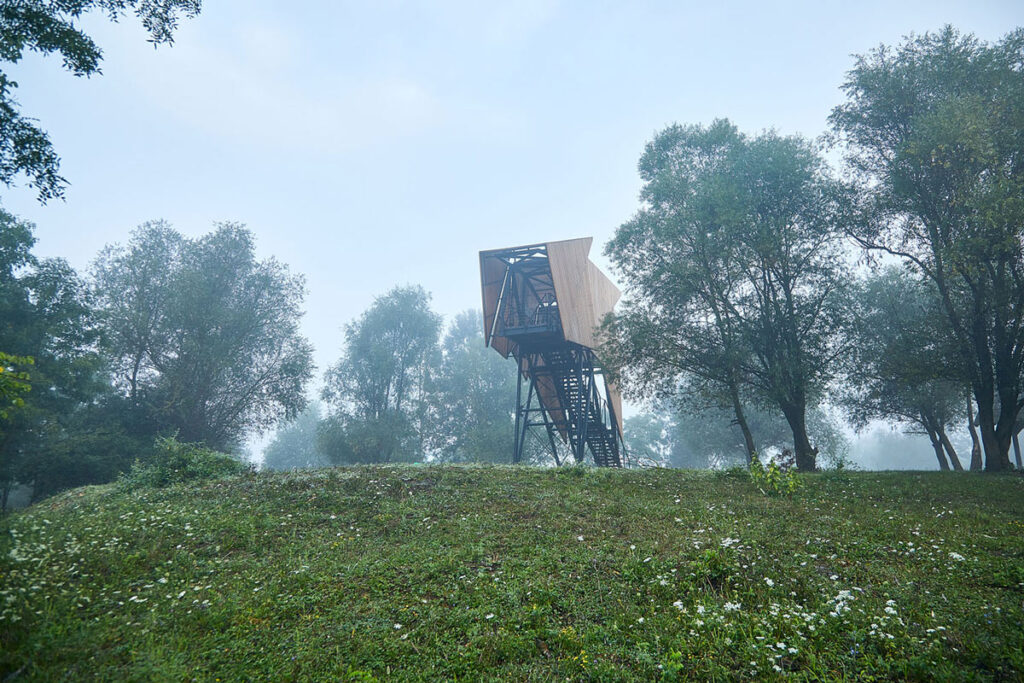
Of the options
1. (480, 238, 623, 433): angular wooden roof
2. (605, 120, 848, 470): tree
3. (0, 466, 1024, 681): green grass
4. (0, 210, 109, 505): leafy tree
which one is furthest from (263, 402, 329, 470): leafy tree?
A: (0, 466, 1024, 681): green grass

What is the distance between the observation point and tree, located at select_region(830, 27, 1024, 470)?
1407 cm

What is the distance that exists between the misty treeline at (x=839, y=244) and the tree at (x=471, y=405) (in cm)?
2195

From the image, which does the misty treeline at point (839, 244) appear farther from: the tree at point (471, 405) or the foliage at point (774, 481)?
the tree at point (471, 405)

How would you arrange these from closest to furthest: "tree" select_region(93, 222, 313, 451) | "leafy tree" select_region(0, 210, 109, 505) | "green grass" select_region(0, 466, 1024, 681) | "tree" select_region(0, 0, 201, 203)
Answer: "green grass" select_region(0, 466, 1024, 681), "tree" select_region(0, 0, 201, 203), "leafy tree" select_region(0, 210, 109, 505), "tree" select_region(93, 222, 313, 451)

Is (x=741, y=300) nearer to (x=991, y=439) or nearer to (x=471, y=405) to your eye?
(x=991, y=439)

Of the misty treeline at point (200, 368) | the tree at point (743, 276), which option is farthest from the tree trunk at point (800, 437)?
the misty treeline at point (200, 368)

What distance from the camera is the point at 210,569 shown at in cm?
701

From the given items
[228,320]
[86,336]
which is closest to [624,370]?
[228,320]

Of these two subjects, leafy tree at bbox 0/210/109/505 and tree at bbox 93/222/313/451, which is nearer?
leafy tree at bbox 0/210/109/505

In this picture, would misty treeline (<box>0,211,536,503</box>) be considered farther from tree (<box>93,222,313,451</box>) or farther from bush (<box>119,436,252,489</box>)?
bush (<box>119,436,252,489</box>)

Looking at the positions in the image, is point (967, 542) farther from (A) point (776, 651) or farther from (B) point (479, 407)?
(B) point (479, 407)

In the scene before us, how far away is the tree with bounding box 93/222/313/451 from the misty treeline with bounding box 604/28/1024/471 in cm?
2295

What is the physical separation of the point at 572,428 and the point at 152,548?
22119 mm

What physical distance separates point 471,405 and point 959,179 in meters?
36.8
